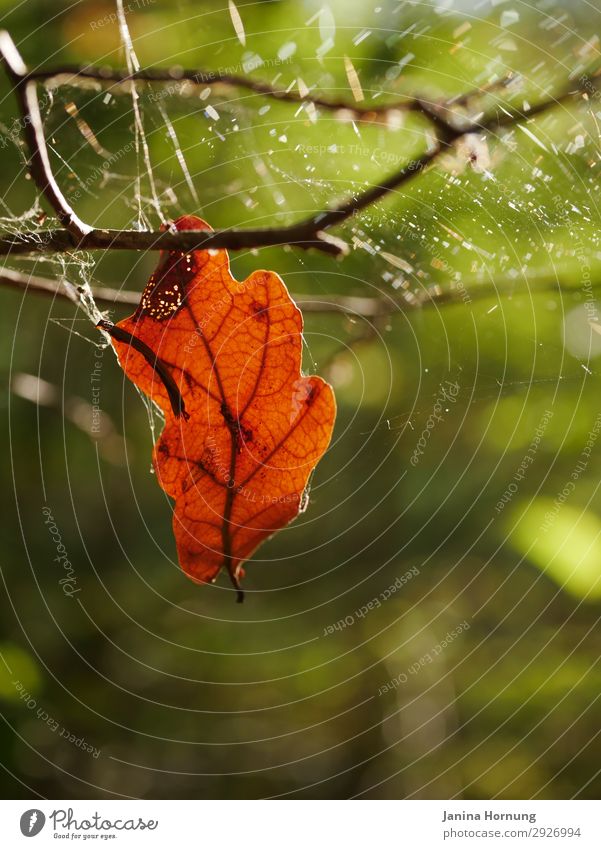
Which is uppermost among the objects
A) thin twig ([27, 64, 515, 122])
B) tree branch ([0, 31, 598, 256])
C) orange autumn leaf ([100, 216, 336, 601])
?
thin twig ([27, 64, 515, 122])

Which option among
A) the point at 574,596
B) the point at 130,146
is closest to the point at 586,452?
the point at 574,596

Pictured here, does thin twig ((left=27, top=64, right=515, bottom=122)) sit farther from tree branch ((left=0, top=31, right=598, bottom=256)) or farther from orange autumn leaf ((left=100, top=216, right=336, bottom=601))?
orange autumn leaf ((left=100, top=216, right=336, bottom=601))

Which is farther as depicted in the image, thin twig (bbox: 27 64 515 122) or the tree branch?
thin twig (bbox: 27 64 515 122)

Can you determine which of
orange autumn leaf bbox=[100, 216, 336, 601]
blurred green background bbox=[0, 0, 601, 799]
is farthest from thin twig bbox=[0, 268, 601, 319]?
orange autumn leaf bbox=[100, 216, 336, 601]

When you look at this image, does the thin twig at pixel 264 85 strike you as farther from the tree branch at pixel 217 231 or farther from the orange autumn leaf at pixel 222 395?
the orange autumn leaf at pixel 222 395

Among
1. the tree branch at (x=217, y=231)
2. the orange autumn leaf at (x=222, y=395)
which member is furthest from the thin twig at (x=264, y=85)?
the orange autumn leaf at (x=222, y=395)

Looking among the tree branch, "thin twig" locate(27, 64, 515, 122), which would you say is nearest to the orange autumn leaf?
the tree branch

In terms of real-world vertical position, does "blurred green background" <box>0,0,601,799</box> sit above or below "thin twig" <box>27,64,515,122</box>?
below
